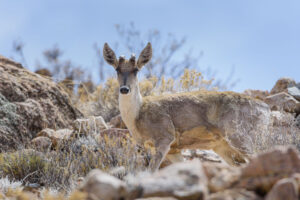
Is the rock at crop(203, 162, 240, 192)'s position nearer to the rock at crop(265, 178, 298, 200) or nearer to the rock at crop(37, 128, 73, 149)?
the rock at crop(265, 178, 298, 200)

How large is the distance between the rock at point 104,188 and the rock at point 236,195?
787 millimetres

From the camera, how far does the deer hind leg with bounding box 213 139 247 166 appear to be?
24.5ft

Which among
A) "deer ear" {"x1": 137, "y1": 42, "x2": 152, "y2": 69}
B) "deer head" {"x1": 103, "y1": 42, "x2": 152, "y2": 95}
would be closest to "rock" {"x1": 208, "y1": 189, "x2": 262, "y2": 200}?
"deer head" {"x1": 103, "y1": 42, "x2": 152, "y2": 95}

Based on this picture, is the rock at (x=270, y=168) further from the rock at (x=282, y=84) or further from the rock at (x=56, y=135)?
the rock at (x=282, y=84)

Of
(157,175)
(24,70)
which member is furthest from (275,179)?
(24,70)

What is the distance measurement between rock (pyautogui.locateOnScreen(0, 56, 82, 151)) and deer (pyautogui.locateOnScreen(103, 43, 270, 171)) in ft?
8.73

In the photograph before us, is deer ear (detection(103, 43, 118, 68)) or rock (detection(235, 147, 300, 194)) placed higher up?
deer ear (detection(103, 43, 118, 68))

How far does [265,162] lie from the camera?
327 cm

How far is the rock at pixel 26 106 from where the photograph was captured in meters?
8.93

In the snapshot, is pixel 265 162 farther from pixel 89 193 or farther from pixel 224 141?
pixel 224 141

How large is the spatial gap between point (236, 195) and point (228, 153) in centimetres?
457

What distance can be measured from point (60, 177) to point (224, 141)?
3120 millimetres

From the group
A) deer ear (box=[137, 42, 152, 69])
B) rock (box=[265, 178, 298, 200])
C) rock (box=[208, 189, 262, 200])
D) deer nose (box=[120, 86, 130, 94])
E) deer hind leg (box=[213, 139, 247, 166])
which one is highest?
deer ear (box=[137, 42, 152, 69])

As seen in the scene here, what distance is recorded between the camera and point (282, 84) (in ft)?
43.1
